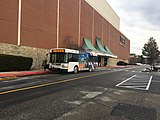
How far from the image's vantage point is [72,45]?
32281mm

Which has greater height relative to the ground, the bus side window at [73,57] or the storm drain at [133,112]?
the bus side window at [73,57]

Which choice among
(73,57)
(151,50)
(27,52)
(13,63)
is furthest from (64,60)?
(151,50)

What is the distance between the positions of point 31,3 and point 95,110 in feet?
66.9

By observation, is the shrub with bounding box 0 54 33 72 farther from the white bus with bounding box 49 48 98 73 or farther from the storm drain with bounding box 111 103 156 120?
the storm drain with bounding box 111 103 156 120

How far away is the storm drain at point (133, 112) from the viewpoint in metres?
5.12

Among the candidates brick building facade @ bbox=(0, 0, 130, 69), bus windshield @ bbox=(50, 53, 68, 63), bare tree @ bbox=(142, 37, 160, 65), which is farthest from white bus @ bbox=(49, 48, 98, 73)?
bare tree @ bbox=(142, 37, 160, 65)

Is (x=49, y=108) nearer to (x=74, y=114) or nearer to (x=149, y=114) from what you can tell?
(x=74, y=114)

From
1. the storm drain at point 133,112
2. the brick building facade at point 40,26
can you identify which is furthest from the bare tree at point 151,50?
the storm drain at point 133,112

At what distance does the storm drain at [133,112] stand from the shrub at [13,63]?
13.7 metres

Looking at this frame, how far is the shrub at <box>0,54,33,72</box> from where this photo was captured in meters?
16.9

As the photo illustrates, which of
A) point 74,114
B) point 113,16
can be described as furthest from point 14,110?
point 113,16

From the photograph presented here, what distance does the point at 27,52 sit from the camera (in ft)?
72.4

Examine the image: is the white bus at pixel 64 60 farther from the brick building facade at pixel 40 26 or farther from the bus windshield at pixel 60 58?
the brick building facade at pixel 40 26

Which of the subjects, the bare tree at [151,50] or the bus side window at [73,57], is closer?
the bus side window at [73,57]
